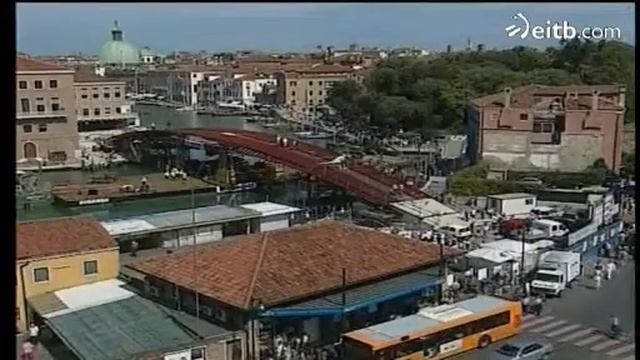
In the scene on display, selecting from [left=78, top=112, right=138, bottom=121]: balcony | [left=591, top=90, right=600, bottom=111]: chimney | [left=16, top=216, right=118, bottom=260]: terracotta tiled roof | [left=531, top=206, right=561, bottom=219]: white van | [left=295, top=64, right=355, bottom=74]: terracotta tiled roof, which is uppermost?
[left=295, top=64, right=355, bottom=74]: terracotta tiled roof

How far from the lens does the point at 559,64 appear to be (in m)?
7.12

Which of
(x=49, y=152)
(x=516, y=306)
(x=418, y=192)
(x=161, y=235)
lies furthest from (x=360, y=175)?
(x=516, y=306)

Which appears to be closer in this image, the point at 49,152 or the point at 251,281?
the point at 251,281

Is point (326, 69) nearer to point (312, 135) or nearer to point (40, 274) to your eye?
point (312, 135)

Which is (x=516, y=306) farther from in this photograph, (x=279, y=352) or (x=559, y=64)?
(x=559, y=64)

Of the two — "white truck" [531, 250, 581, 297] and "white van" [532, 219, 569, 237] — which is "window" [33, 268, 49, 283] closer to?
"white truck" [531, 250, 581, 297]

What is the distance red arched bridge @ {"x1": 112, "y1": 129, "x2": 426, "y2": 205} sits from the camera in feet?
16.9

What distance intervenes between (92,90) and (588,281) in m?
4.79

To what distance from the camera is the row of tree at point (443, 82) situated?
7.05 m

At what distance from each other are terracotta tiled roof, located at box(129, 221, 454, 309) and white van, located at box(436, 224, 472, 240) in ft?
2.80

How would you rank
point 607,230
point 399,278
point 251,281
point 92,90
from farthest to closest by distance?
point 92,90
point 607,230
point 399,278
point 251,281

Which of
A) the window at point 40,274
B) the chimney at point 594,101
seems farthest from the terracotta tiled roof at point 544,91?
the window at point 40,274

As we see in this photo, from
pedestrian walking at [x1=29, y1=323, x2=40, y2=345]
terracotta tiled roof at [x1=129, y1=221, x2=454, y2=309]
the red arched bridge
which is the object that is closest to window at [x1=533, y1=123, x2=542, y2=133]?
the red arched bridge

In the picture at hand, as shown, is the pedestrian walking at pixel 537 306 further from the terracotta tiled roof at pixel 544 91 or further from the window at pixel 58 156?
the window at pixel 58 156
